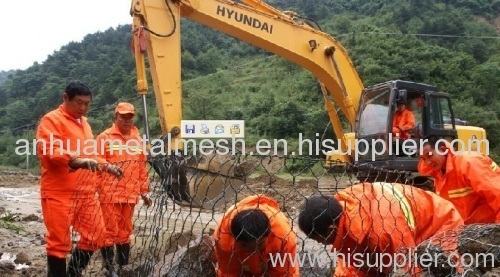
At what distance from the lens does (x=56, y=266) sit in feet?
11.0

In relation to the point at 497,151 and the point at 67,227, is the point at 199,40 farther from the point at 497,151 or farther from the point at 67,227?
the point at 67,227

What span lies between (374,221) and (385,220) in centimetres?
6

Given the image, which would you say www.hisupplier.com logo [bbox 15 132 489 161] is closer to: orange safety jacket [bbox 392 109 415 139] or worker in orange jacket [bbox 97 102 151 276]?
worker in orange jacket [bbox 97 102 151 276]

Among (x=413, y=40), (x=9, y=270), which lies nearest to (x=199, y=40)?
(x=413, y=40)

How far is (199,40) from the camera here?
4216 cm

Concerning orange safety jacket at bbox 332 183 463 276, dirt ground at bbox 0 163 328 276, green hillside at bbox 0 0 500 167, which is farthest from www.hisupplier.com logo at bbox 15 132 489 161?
green hillside at bbox 0 0 500 167

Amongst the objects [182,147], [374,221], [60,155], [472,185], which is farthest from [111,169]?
[182,147]

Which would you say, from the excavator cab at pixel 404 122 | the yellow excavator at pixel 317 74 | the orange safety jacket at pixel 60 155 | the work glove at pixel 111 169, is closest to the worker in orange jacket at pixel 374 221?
the work glove at pixel 111 169

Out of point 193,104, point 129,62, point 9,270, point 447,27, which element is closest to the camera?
point 9,270

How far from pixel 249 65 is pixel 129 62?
9931mm

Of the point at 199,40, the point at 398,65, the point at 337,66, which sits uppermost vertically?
the point at 199,40

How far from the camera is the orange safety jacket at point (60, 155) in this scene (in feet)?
11.1

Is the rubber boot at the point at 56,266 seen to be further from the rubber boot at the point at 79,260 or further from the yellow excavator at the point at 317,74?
the yellow excavator at the point at 317,74

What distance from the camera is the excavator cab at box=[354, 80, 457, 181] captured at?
704 cm
